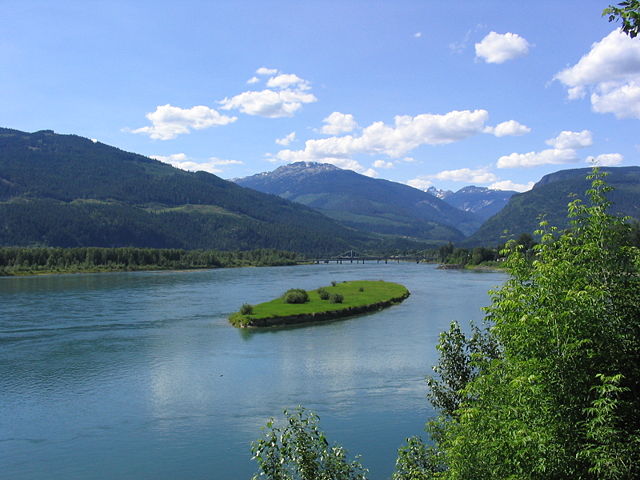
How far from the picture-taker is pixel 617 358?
13477mm

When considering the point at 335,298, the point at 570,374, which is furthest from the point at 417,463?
the point at 335,298

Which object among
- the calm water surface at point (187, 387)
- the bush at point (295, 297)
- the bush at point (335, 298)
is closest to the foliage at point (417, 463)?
the calm water surface at point (187, 387)

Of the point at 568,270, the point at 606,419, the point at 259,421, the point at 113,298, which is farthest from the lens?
the point at 113,298

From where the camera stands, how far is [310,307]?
79750 mm

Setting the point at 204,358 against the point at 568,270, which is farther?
the point at 204,358

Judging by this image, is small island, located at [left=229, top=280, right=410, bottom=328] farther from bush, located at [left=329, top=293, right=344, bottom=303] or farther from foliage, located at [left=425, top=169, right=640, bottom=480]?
foliage, located at [left=425, top=169, right=640, bottom=480]

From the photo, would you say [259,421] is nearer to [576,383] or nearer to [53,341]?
[576,383]

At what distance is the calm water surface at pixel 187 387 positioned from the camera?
30.3 m

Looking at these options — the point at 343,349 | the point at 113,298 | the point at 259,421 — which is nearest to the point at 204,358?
the point at 343,349

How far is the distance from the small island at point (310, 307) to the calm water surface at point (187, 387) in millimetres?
3261

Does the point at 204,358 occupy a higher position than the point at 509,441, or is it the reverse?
the point at 509,441

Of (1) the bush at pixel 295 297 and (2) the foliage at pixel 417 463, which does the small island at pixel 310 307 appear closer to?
(1) the bush at pixel 295 297

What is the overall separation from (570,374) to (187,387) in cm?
3545

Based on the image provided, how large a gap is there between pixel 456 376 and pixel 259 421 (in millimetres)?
16029
